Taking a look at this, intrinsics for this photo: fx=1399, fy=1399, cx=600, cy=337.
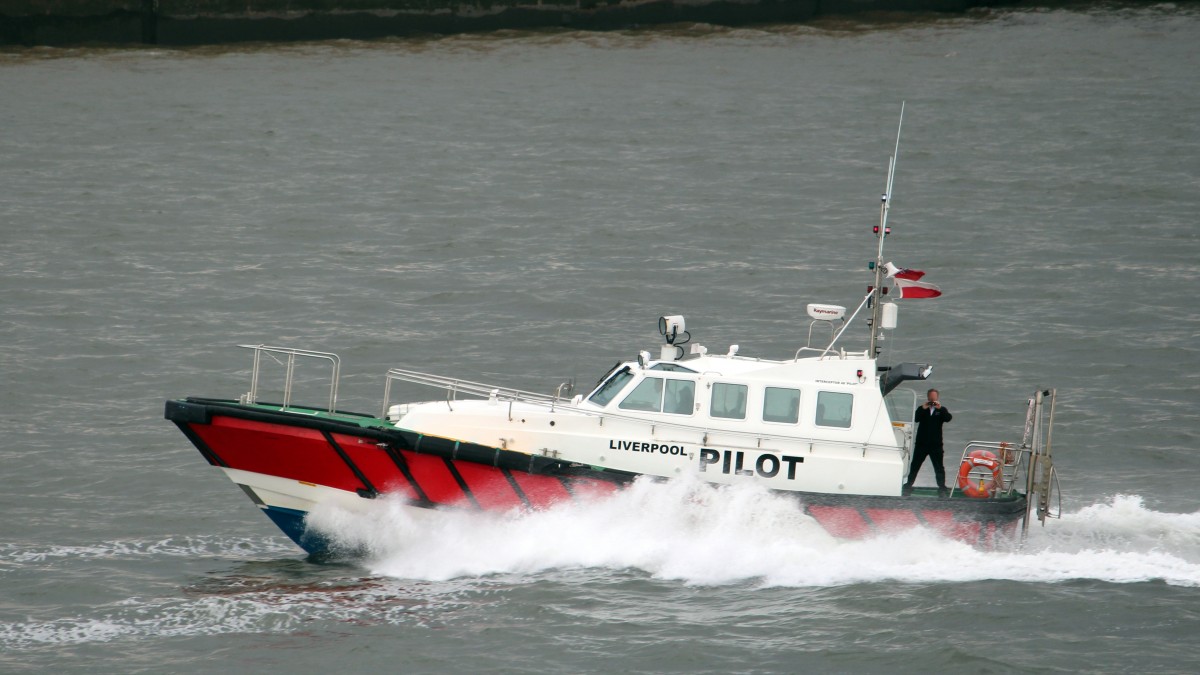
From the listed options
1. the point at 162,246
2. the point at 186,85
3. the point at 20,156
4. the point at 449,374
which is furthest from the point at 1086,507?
the point at 186,85

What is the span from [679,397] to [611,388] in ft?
2.39

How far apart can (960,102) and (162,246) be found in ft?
69.5

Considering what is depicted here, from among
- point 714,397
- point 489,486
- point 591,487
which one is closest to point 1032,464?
point 714,397

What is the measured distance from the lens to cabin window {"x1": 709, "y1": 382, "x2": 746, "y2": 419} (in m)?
14.7

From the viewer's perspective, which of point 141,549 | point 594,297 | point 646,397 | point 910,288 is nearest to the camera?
point 646,397

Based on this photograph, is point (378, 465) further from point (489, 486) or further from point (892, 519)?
point (892, 519)

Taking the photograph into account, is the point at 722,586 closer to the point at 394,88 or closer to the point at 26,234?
the point at 26,234

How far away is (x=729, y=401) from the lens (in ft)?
48.2

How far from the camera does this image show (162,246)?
2728cm

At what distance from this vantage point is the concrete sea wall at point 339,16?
137 ft

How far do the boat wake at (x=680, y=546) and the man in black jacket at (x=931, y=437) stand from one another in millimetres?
701

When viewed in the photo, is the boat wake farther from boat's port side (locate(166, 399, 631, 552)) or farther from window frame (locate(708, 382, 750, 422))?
window frame (locate(708, 382, 750, 422))

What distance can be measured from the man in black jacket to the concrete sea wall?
3122 centimetres

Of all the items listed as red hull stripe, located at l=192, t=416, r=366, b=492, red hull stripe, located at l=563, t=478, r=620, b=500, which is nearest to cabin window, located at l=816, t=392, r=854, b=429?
red hull stripe, located at l=563, t=478, r=620, b=500
